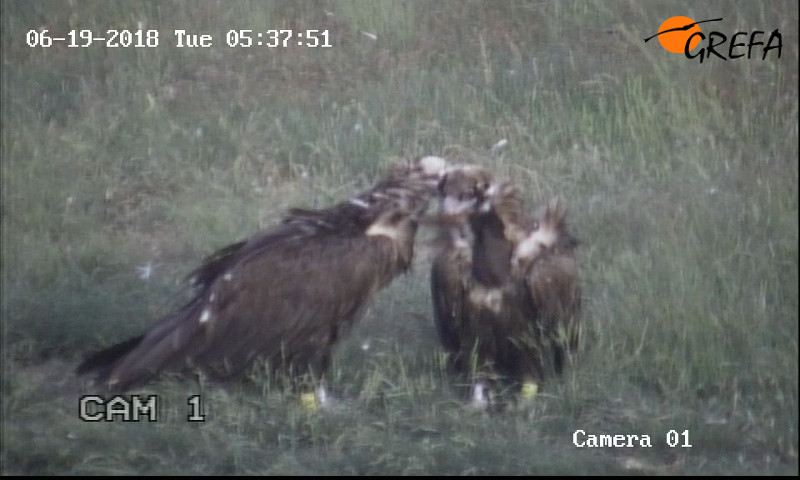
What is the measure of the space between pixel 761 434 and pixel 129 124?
3.83 m

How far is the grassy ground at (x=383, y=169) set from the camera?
5.05 meters

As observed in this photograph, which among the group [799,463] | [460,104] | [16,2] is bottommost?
[799,463]

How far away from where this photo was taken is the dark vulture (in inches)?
210

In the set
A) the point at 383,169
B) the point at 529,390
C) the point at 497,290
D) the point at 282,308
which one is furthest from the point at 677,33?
the point at 282,308

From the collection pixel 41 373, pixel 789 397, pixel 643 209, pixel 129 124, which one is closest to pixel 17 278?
pixel 41 373

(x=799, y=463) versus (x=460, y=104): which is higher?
(x=460, y=104)

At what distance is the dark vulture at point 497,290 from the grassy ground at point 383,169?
135 mm

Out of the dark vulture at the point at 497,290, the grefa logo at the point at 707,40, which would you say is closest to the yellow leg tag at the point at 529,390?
the dark vulture at the point at 497,290

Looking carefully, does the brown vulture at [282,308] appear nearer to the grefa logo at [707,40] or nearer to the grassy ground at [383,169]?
the grassy ground at [383,169]

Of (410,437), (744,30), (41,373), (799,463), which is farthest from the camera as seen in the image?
(744,30)

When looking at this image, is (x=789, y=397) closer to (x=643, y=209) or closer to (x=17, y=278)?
(x=643, y=209)

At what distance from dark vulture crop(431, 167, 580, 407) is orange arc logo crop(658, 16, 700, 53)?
1.88 metres

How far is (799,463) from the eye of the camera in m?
4.77

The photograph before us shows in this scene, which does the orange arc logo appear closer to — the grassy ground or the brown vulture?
the grassy ground
